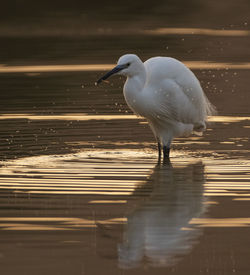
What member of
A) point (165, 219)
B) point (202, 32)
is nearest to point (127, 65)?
point (165, 219)

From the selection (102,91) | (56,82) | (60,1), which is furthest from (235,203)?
(60,1)

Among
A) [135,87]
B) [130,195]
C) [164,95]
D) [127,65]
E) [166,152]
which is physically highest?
[127,65]

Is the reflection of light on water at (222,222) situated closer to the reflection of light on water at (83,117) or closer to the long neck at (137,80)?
the long neck at (137,80)

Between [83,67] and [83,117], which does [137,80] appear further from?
[83,67]

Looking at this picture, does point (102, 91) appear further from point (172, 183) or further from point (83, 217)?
point (83, 217)

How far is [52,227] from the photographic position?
398 inches

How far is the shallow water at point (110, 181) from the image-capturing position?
9148 mm

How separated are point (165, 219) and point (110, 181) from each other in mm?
2014

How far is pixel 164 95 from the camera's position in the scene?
14.6 metres

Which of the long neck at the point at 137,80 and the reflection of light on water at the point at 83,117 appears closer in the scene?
the long neck at the point at 137,80

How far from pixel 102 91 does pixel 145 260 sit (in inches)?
468

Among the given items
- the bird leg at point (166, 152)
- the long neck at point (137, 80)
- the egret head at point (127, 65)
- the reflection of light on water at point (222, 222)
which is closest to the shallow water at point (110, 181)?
the reflection of light on water at point (222, 222)

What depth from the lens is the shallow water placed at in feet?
30.0

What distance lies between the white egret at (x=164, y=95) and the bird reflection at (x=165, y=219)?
109 cm
